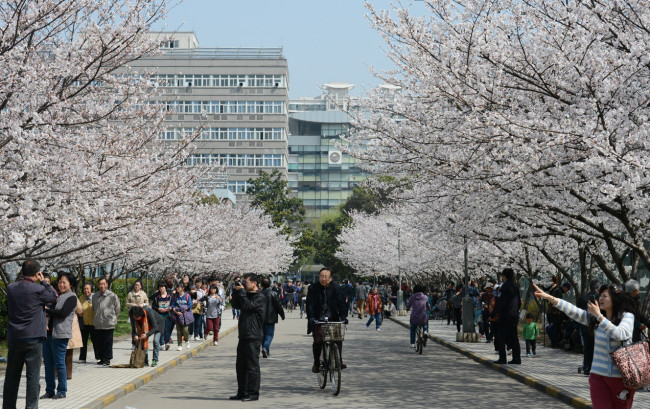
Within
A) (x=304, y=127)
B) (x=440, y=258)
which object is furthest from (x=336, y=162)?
(x=440, y=258)

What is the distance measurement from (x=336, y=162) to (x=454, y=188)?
16168 cm

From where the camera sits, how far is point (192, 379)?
16797 mm

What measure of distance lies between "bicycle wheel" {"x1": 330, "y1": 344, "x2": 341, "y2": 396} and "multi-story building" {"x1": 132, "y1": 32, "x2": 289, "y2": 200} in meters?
101

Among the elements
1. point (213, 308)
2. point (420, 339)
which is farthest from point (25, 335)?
point (213, 308)

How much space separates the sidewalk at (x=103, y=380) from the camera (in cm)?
1244

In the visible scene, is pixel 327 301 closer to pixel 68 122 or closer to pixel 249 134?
pixel 68 122

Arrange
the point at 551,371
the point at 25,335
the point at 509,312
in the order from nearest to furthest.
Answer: the point at 25,335 < the point at 551,371 < the point at 509,312

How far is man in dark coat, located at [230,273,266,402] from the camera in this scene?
44.0 ft

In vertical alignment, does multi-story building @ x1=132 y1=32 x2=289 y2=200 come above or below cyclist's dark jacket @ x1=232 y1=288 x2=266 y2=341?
above

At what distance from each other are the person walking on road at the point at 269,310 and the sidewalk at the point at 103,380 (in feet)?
6.17

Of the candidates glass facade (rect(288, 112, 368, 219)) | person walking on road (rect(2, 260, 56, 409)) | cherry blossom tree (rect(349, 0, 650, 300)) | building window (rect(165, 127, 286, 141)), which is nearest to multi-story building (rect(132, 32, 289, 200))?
building window (rect(165, 127, 286, 141))

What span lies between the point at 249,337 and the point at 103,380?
126 inches

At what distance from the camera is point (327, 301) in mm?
15047

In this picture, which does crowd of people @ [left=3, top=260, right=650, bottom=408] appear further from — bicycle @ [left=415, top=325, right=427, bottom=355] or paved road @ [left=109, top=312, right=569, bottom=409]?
paved road @ [left=109, top=312, right=569, bottom=409]
